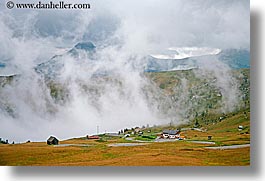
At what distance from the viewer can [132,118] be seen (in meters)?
4.27

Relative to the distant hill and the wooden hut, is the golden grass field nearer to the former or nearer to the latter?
the wooden hut

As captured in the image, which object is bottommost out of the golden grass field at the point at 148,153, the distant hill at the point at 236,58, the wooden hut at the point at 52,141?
the golden grass field at the point at 148,153

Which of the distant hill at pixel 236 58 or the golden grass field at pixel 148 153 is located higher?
the distant hill at pixel 236 58

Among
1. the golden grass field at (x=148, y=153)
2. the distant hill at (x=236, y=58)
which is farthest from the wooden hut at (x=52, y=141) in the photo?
the distant hill at (x=236, y=58)

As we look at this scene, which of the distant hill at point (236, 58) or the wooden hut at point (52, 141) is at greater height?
the distant hill at point (236, 58)

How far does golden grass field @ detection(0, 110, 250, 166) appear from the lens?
4.24 m

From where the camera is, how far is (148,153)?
→ 14.0 feet

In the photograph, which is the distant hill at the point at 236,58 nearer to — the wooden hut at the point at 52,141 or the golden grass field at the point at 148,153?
the golden grass field at the point at 148,153

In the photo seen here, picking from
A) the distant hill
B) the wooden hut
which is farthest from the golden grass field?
the distant hill

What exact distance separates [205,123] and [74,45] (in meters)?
1.05

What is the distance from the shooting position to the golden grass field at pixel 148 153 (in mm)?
4238

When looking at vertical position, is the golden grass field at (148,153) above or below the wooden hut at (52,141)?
below

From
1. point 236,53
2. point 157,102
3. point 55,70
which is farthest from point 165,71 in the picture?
point 55,70

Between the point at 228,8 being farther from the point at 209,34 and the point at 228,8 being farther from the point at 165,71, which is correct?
the point at 165,71
